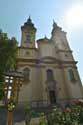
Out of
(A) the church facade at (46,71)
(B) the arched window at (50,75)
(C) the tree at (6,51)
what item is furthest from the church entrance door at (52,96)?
(C) the tree at (6,51)

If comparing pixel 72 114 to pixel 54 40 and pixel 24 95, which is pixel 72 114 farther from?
pixel 54 40

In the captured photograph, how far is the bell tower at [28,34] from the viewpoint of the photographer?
27.8 meters

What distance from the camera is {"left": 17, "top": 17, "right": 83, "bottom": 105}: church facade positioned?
22344 mm

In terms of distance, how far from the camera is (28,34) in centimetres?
2944

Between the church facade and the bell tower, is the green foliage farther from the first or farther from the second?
the bell tower

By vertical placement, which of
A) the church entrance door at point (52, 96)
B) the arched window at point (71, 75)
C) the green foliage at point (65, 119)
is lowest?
the green foliage at point (65, 119)

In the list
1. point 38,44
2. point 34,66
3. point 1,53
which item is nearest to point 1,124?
point 1,53

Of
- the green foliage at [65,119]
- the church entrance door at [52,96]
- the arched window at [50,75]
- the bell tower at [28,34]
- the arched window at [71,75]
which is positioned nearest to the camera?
the green foliage at [65,119]

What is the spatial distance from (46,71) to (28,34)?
31.5ft

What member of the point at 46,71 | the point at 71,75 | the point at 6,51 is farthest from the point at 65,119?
the point at 71,75

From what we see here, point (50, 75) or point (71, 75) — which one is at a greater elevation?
point (50, 75)

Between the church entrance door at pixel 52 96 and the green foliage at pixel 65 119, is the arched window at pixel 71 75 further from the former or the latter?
the green foliage at pixel 65 119

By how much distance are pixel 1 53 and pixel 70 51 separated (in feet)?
54.8

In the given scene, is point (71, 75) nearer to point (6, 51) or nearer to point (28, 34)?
point (28, 34)
